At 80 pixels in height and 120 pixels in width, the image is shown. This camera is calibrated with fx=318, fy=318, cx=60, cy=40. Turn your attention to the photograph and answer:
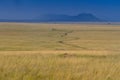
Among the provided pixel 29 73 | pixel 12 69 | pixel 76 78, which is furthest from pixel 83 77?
pixel 12 69

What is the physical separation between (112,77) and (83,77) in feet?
2.24

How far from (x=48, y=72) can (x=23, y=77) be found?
778 mm

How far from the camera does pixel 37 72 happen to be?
695 cm

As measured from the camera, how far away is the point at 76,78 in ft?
21.1

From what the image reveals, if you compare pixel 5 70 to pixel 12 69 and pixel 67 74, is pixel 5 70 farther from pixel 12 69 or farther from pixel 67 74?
pixel 67 74

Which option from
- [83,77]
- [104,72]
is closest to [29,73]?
[83,77]

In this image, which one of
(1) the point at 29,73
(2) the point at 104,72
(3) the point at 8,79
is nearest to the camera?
(3) the point at 8,79

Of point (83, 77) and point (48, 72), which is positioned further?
point (48, 72)

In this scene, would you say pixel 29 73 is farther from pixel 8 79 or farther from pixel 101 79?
pixel 101 79

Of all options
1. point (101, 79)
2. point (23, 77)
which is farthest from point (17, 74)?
point (101, 79)

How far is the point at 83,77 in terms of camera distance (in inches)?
257

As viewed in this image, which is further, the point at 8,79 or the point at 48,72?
the point at 48,72

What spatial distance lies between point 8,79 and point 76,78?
1361 mm

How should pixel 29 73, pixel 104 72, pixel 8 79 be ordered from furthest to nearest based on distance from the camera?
1. pixel 104 72
2. pixel 29 73
3. pixel 8 79
